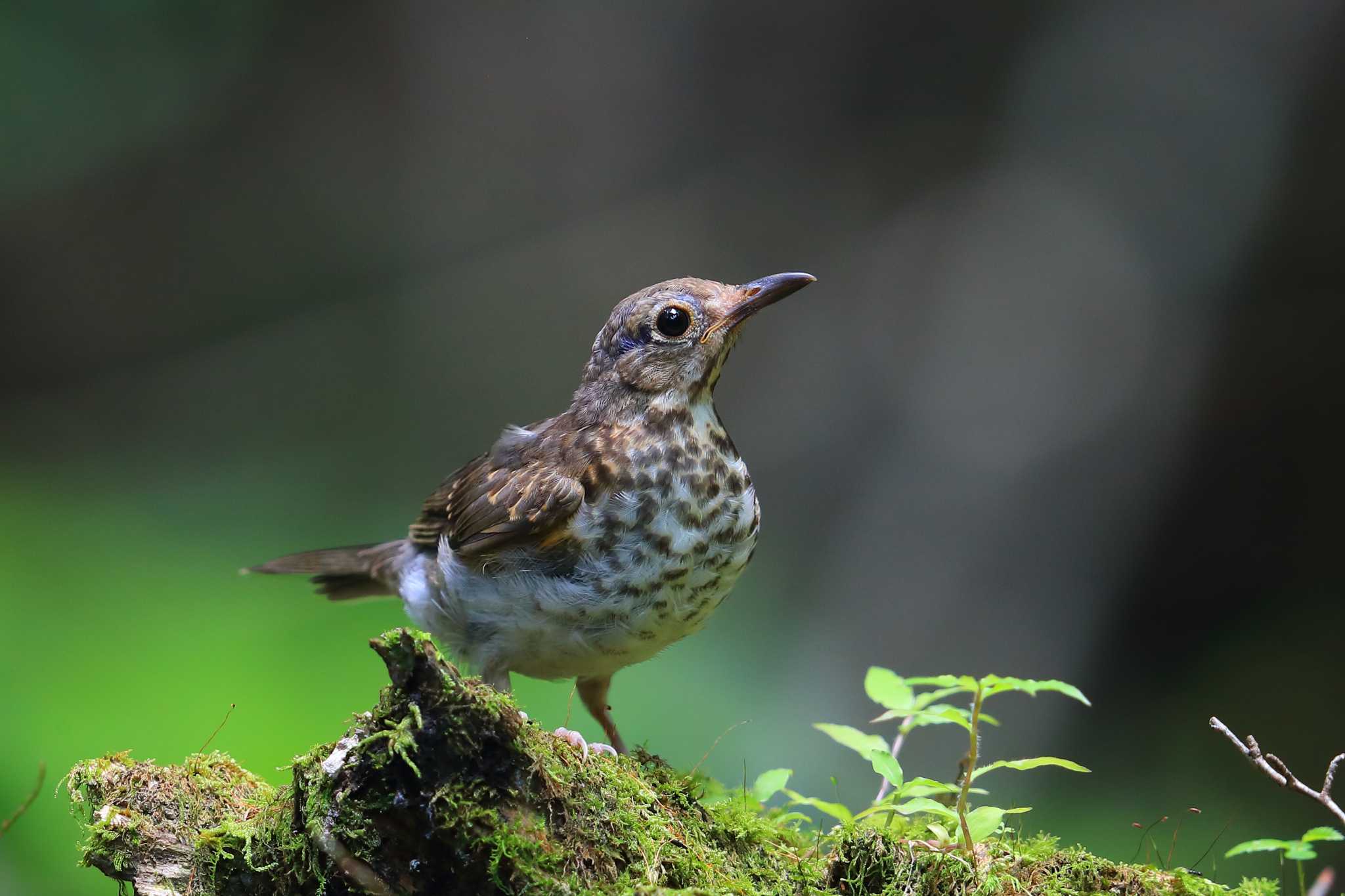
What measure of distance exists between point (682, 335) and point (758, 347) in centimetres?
409

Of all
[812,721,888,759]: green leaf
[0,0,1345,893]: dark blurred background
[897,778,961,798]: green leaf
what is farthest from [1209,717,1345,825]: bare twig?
[0,0,1345,893]: dark blurred background

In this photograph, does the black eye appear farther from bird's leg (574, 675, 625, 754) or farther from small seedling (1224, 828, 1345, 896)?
small seedling (1224, 828, 1345, 896)

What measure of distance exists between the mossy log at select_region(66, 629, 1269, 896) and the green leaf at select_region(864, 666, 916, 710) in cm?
33

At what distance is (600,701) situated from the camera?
133 inches

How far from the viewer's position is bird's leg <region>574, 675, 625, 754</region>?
331 cm

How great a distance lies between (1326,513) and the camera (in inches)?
199

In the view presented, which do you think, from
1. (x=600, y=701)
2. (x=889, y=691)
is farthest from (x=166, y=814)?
(x=889, y=691)

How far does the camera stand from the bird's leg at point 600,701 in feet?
10.9

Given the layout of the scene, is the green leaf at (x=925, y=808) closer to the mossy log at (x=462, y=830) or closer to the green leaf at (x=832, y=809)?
the mossy log at (x=462, y=830)

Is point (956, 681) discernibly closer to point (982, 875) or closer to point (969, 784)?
point (969, 784)

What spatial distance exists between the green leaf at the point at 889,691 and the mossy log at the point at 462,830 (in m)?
0.33

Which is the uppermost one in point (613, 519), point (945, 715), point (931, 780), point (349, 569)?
point (349, 569)

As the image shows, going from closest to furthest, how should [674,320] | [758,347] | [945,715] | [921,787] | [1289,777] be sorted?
[1289,777] < [921,787] < [945,715] < [674,320] < [758,347]

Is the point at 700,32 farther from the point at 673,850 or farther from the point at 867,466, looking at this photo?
the point at 673,850
